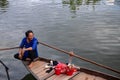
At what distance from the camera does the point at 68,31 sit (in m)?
24.5

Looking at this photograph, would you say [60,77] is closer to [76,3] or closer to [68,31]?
[68,31]

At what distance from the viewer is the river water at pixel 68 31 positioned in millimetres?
17891

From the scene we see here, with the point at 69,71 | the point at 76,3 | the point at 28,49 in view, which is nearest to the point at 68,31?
the point at 28,49

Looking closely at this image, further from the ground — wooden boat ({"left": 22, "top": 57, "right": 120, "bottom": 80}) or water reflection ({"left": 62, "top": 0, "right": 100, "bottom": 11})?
water reflection ({"left": 62, "top": 0, "right": 100, "bottom": 11})

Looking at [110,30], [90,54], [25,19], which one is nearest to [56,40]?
[90,54]

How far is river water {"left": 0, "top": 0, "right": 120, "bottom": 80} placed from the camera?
1789 centimetres

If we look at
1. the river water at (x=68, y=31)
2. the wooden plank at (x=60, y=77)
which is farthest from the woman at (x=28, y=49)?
the wooden plank at (x=60, y=77)

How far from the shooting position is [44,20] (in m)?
30.1

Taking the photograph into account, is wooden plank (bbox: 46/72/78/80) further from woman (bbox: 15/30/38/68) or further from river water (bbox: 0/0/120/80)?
river water (bbox: 0/0/120/80)

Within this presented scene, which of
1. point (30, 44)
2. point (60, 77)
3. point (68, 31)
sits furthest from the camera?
point (68, 31)

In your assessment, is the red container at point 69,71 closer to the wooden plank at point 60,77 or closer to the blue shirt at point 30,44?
the wooden plank at point 60,77

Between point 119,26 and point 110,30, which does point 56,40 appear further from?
point 119,26

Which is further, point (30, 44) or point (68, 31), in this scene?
point (68, 31)

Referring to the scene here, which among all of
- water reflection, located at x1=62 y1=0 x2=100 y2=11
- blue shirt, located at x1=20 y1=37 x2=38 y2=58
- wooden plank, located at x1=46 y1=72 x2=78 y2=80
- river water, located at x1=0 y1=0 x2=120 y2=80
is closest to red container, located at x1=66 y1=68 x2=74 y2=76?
wooden plank, located at x1=46 y1=72 x2=78 y2=80
